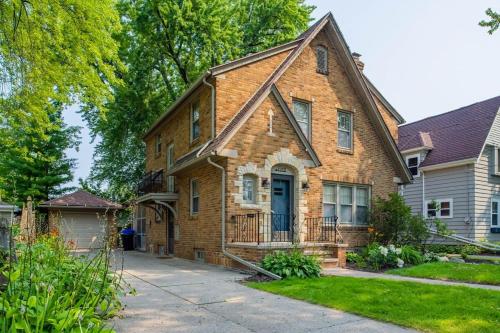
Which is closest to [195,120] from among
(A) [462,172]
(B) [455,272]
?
(B) [455,272]

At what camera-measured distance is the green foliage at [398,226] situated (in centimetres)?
1480

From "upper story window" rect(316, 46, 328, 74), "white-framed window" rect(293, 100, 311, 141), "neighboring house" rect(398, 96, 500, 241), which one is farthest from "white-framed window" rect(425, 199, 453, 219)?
"upper story window" rect(316, 46, 328, 74)

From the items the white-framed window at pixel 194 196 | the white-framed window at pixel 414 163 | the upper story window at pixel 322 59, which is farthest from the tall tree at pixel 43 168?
the white-framed window at pixel 414 163

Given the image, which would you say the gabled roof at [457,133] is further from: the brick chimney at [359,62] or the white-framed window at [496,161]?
the brick chimney at [359,62]

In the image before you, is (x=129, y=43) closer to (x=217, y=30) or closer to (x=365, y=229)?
(x=217, y=30)

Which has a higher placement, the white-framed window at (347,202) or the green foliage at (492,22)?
the green foliage at (492,22)

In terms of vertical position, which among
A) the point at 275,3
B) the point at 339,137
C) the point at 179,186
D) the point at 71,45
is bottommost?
the point at 179,186

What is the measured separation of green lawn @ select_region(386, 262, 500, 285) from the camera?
978cm

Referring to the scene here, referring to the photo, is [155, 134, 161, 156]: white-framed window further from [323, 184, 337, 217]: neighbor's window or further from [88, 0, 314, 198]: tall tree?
[323, 184, 337, 217]: neighbor's window

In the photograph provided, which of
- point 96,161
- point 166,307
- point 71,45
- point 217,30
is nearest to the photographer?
point 166,307

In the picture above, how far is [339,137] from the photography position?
16.1 m

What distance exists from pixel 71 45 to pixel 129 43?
1327 centimetres

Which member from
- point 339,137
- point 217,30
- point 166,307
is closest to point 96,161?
point 217,30

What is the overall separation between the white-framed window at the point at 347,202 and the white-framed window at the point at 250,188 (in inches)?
128
